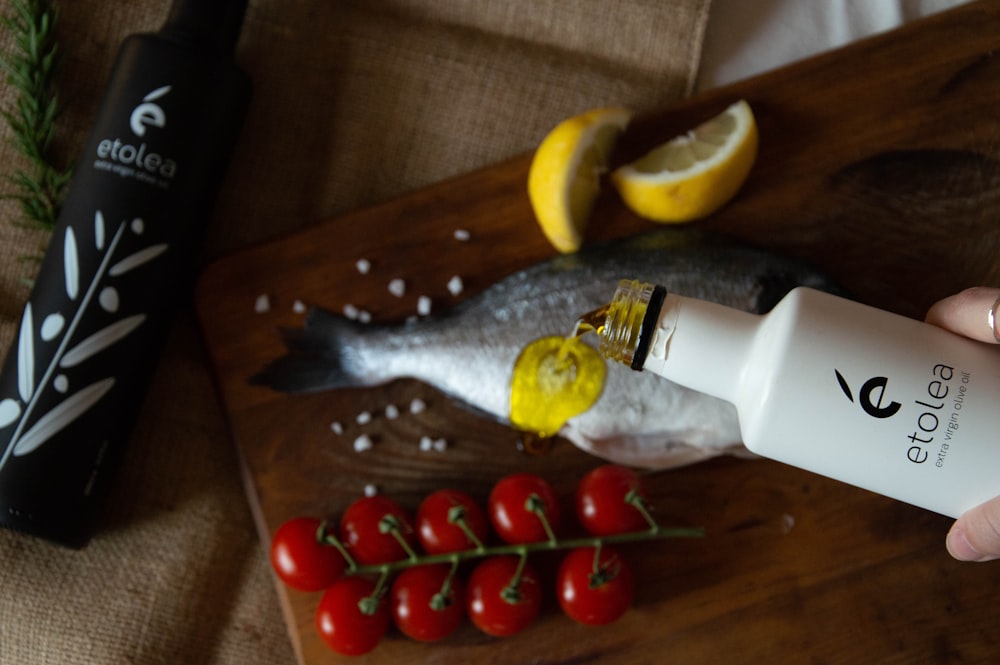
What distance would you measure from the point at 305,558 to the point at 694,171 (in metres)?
0.75

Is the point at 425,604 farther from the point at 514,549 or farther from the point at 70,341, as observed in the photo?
the point at 70,341

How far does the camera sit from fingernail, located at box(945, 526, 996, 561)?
30.8 inches

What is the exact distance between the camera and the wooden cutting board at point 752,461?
1.06 m

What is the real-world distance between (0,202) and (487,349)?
0.77 meters

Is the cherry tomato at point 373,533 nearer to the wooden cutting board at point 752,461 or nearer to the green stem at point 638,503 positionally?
the wooden cutting board at point 752,461

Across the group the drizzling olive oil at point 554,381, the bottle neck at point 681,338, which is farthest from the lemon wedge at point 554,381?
the bottle neck at point 681,338

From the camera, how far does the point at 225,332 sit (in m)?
1.13

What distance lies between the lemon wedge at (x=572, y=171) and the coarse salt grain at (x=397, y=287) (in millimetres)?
229

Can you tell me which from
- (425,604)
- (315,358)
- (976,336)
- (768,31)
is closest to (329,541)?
(425,604)

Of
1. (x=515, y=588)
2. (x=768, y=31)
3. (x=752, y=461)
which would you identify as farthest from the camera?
(x=768, y=31)

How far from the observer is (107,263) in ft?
3.33

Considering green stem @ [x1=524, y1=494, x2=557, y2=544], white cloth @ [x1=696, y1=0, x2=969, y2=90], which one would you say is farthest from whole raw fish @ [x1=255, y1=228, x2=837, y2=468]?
white cloth @ [x1=696, y1=0, x2=969, y2=90]

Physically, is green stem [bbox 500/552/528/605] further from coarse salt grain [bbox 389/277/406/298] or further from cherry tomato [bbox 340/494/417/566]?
coarse salt grain [bbox 389/277/406/298]

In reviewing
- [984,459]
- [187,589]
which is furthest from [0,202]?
[984,459]
